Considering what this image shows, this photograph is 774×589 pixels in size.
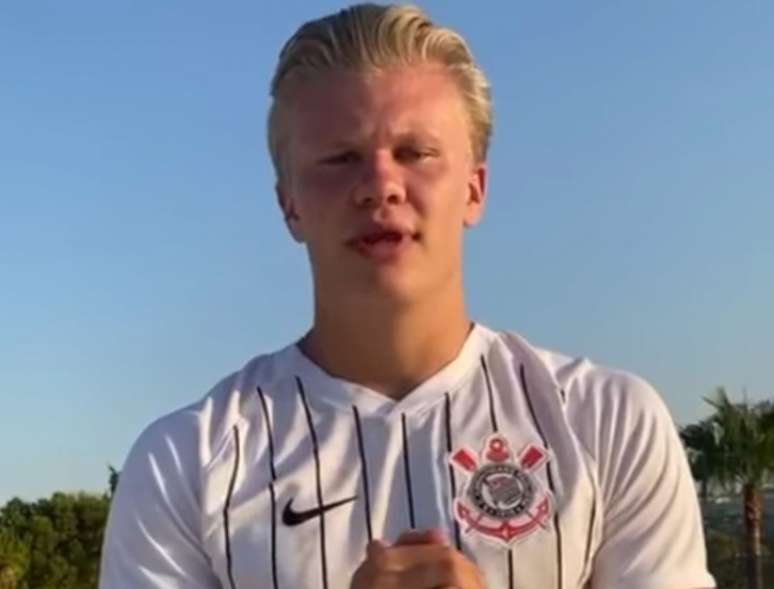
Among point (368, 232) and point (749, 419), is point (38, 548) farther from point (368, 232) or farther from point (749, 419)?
point (368, 232)

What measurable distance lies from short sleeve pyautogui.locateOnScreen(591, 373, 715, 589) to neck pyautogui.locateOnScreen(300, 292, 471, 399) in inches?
13.0

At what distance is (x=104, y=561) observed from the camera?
11.8 feet

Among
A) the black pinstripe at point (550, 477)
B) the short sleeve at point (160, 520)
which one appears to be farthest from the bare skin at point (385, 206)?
the short sleeve at point (160, 520)

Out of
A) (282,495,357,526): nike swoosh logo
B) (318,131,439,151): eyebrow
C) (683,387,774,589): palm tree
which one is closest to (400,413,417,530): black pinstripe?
(282,495,357,526): nike swoosh logo

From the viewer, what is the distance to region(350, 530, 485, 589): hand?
3029 mm

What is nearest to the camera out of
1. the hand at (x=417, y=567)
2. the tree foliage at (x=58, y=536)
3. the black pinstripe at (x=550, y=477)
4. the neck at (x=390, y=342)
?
the hand at (x=417, y=567)

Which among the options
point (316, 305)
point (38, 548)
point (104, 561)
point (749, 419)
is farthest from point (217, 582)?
point (38, 548)

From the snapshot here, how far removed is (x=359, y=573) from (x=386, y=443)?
0.42 m

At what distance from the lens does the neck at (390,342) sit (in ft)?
11.5

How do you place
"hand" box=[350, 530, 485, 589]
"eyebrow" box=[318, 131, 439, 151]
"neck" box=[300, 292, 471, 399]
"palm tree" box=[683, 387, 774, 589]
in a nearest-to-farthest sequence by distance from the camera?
"hand" box=[350, 530, 485, 589] < "eyebrow" box=[318, 131, 439, 151] < "neck" box=[300, 292, 471, 399] < "palm tree" box=[683, 387, 774, 589]

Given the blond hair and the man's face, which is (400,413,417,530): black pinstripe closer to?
the man's face

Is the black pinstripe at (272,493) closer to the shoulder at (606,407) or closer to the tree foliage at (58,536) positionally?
the shoulder at (606,407)

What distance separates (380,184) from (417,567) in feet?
2.40

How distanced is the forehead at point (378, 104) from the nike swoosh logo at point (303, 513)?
0.69 metres
